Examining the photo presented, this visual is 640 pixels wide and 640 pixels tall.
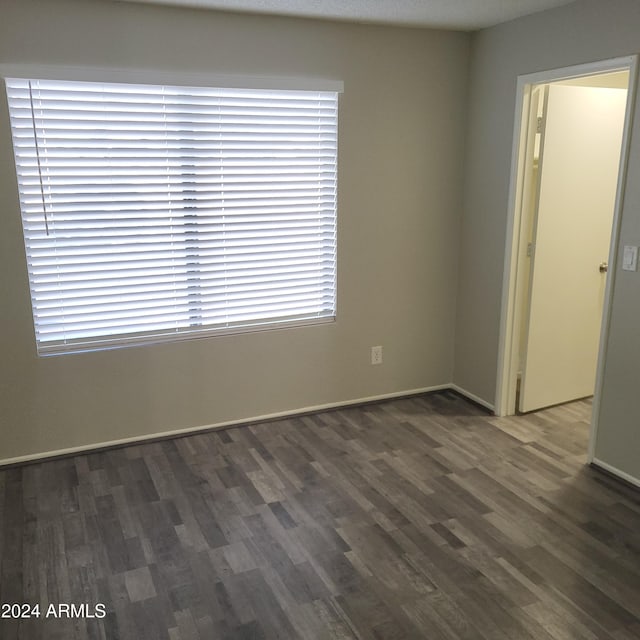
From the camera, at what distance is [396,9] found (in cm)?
326

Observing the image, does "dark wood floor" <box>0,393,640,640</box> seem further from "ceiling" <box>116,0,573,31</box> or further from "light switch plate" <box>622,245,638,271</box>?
"ceiling" <box>116,0,573,31</box>

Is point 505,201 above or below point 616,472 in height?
above

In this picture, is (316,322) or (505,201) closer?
(505,201)

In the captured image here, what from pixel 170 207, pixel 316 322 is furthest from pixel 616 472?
pixel 170 207

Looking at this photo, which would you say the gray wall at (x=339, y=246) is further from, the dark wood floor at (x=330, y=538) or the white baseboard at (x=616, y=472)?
the white baseboard at (x=616, y=472)

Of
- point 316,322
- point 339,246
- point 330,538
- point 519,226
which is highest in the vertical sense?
point 519,226

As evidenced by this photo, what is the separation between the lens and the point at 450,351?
4.46 meters

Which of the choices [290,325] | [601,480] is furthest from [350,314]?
[601,480]

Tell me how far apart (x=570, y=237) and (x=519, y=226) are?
1.21 feet

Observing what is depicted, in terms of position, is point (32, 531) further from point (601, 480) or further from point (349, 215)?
point (601, 480)

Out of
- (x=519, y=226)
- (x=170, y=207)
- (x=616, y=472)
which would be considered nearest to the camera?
(x=616, y=472)

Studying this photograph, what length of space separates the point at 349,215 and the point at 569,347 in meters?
1.73

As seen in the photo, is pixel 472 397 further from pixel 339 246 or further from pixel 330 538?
pixel 330 538

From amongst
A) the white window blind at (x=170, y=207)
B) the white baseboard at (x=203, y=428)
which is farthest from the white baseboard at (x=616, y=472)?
the white window blind at (x=170, y=207)
